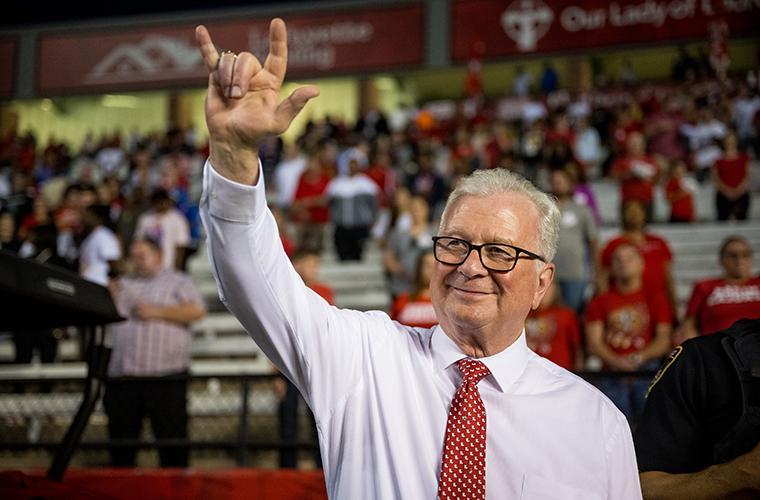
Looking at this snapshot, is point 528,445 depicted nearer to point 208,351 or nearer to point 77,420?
point 77,420

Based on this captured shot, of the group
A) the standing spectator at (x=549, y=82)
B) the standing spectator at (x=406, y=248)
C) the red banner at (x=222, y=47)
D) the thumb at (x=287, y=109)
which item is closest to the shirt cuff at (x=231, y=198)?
the thumb at (x=287, y=109)

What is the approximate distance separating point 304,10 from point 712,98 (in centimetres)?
896

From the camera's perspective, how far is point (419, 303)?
231 inches

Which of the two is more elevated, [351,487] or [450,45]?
[450,45]

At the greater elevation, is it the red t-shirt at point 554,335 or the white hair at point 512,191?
the white hair at point 512,191

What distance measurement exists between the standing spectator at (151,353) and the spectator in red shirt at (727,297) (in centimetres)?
291

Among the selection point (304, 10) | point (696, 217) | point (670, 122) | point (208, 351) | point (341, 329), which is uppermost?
point (304, 10)

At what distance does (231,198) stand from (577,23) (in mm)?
17099

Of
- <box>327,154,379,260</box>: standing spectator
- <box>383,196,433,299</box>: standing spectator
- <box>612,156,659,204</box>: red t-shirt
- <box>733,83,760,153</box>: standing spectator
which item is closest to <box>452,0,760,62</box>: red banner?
<box>733,83,760,153</box>: standing spectator

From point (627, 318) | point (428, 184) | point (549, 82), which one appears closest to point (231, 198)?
point (627, 318)

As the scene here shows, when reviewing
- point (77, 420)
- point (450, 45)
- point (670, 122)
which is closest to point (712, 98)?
point (670, 122)

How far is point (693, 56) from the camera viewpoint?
1758cm

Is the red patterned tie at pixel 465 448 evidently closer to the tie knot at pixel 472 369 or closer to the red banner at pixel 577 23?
the tie knot at pixel 472 369

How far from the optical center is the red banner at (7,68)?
22062 mm
